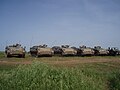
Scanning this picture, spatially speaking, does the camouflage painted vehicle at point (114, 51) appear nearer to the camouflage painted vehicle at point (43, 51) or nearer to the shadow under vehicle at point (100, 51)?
the shadow under vehicle at point (100, 51)

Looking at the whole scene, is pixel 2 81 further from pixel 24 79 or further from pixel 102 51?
pixel 102 51

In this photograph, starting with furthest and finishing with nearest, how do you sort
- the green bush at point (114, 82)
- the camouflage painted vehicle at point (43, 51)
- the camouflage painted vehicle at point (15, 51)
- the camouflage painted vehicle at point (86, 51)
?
the camouflage painted vehicle at point (86, 51) → the camouflage painted vehicle at point (43, 51) → the camouflage painted vehicle at point (15, 51) → the green bush at point (114, 82)

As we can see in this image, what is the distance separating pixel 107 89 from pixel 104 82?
1.17 meters

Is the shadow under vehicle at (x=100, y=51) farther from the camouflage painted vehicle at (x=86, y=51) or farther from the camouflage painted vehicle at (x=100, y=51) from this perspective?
the camouflage painted vehicle at (x=86, y=51)

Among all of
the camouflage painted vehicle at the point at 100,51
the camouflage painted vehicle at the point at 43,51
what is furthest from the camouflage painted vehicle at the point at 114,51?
the camouflage painted vehicle at the point at 43,51

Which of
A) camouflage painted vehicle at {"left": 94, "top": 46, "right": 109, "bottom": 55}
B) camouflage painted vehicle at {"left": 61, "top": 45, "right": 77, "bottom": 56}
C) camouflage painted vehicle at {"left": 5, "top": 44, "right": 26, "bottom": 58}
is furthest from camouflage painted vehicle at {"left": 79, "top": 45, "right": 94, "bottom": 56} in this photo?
camouflage painted vehicle at {"left": 5, "top": 44, "right": 26, "bottom": 58}

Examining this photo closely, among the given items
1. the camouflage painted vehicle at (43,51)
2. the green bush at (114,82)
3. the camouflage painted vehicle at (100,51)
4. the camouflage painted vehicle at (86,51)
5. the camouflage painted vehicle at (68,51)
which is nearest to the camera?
the green bush at (114,82)

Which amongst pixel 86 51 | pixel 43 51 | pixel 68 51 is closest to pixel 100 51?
pixel 86 51

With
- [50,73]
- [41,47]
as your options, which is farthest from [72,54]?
[50,73]

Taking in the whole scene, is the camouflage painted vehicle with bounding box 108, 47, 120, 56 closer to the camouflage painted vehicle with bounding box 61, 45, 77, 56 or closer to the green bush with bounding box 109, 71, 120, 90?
the camouflage painted vehicle with bounding box 61, 45, 77, 56

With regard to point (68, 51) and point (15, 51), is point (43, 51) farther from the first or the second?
point (68, 51)

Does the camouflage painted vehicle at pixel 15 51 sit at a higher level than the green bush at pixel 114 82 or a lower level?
higher

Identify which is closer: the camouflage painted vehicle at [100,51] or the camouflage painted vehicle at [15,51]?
the camouflage painted vehicle at [15,51]

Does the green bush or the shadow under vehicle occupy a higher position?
the shadow under vehicle
